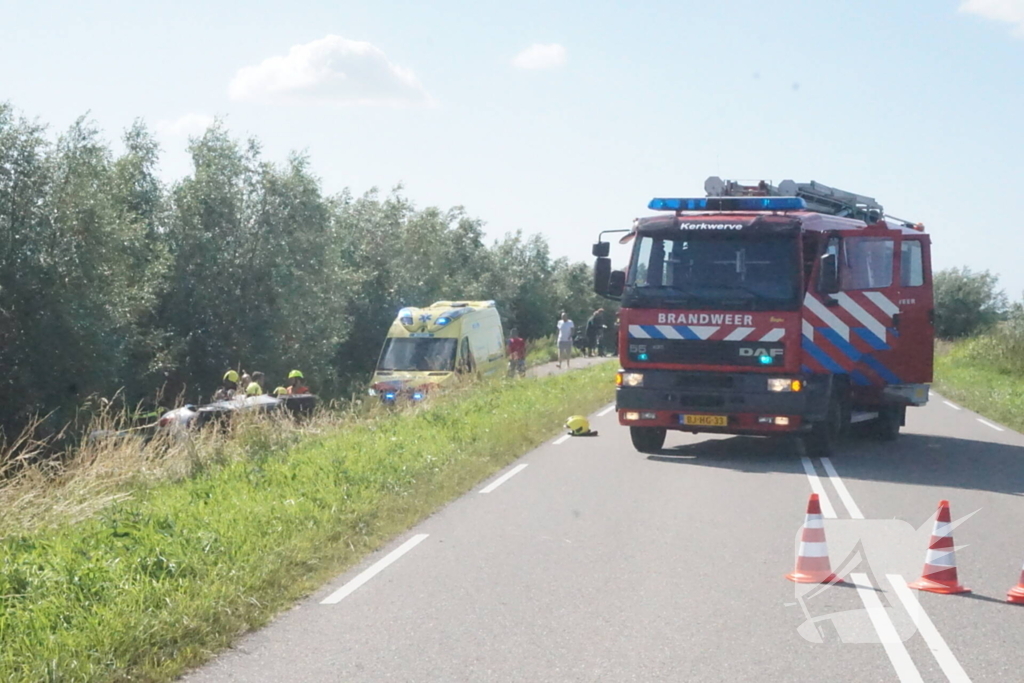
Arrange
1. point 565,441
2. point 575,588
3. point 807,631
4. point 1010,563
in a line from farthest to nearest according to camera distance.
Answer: point 565,441, point 1010,563, point 575,588, point 807,631

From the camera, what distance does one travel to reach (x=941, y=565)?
7.39 m

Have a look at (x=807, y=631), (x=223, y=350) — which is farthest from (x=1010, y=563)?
(x=223, y=350)

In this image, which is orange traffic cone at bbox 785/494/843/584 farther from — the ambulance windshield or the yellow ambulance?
the ambulance windshield

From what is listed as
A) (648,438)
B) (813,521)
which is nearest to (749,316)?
(648,438)

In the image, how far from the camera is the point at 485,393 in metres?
24.2

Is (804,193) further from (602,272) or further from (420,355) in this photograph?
(420,355)

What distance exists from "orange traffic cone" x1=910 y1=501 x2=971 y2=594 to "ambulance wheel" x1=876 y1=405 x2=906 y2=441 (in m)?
9.42

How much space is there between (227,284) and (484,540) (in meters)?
31.8

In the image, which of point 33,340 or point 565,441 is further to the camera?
point 33,340

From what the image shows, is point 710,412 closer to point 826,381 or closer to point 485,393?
point 826,381

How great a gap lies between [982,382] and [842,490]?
19.8 metres

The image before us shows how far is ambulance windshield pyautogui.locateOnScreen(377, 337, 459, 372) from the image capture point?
27.5 meters

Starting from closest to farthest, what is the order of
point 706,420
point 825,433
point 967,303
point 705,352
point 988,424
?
point 705,352 → point 706,420 → point 825,433 → point 988,424 → point 967,303

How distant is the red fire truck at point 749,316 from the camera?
1389cm
